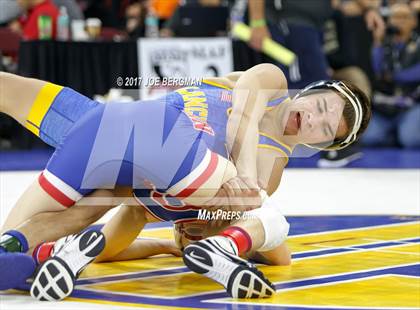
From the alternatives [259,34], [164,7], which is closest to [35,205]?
[259,34]

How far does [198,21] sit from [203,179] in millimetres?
6498

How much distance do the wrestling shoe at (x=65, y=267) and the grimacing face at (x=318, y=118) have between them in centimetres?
103

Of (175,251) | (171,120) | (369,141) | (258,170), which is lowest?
(369,141)

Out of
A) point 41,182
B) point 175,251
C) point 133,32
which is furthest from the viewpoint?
point 133,32

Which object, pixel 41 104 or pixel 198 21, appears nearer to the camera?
pixel 41 104

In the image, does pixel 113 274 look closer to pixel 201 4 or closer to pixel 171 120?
pixel 171 120

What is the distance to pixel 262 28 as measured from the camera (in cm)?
886

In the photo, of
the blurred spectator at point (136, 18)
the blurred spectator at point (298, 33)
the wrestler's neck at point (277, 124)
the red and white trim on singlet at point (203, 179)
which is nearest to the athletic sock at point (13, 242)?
the red and white trim on singlet at point (203, 179)

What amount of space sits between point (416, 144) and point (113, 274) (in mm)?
6702

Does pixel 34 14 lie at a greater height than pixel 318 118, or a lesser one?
lesser

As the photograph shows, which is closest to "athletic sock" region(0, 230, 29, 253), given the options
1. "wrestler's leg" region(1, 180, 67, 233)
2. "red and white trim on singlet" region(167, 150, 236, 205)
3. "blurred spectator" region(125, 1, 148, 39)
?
"wrestler's leg" region(1, 180, 67, 233)

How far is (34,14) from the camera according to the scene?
31.5 feet

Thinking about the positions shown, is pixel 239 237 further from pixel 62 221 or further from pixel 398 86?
pixel 398 86

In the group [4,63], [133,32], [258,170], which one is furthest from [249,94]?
[133,32]
